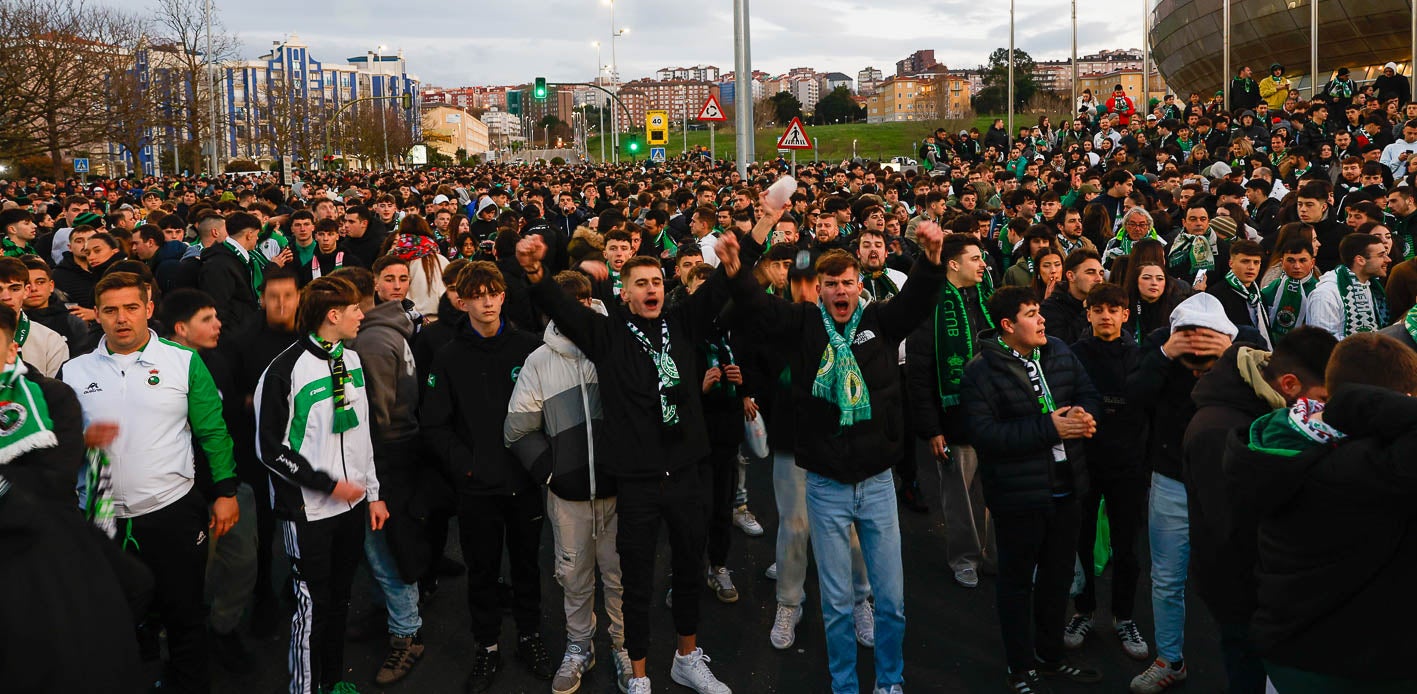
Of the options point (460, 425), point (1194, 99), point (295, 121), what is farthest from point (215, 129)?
point (460, 425)

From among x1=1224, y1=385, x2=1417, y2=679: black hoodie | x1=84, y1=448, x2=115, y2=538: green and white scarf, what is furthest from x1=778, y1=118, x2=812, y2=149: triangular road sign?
x1=1224, y1=385, x2=1417, y2=679: black hoodie

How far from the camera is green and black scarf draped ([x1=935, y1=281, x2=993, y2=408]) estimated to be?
6.02m

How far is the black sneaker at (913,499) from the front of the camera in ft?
23.3

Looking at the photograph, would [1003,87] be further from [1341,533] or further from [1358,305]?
[1341,533]

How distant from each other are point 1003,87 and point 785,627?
81.0m

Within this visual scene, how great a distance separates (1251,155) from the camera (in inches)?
615

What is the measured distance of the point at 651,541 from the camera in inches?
184

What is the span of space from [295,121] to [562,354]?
62.2 m

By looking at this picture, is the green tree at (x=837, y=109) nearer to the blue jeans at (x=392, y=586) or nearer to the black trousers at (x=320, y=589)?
the blue jeans at (x=392, y=586)

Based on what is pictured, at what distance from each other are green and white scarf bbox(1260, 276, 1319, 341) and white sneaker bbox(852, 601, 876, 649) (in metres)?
3.66

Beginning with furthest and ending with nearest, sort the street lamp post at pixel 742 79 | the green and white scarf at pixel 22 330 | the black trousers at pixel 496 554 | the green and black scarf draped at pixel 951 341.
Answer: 1. the street lamp post at pixel 742 79
2. the green and black scarf draped at pixel 951 341
3. the green and white scarf at pixel 22 330
4. the black trousers at pixel 496 554

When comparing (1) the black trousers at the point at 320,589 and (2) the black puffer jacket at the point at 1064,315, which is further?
(2) the black puffer jacket at the point at 1064,315

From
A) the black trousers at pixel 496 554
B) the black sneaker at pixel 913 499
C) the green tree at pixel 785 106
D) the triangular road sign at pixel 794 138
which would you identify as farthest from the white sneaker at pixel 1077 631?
the green tree at pixel 785 106

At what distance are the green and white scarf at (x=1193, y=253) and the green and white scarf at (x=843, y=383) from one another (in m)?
4.78
